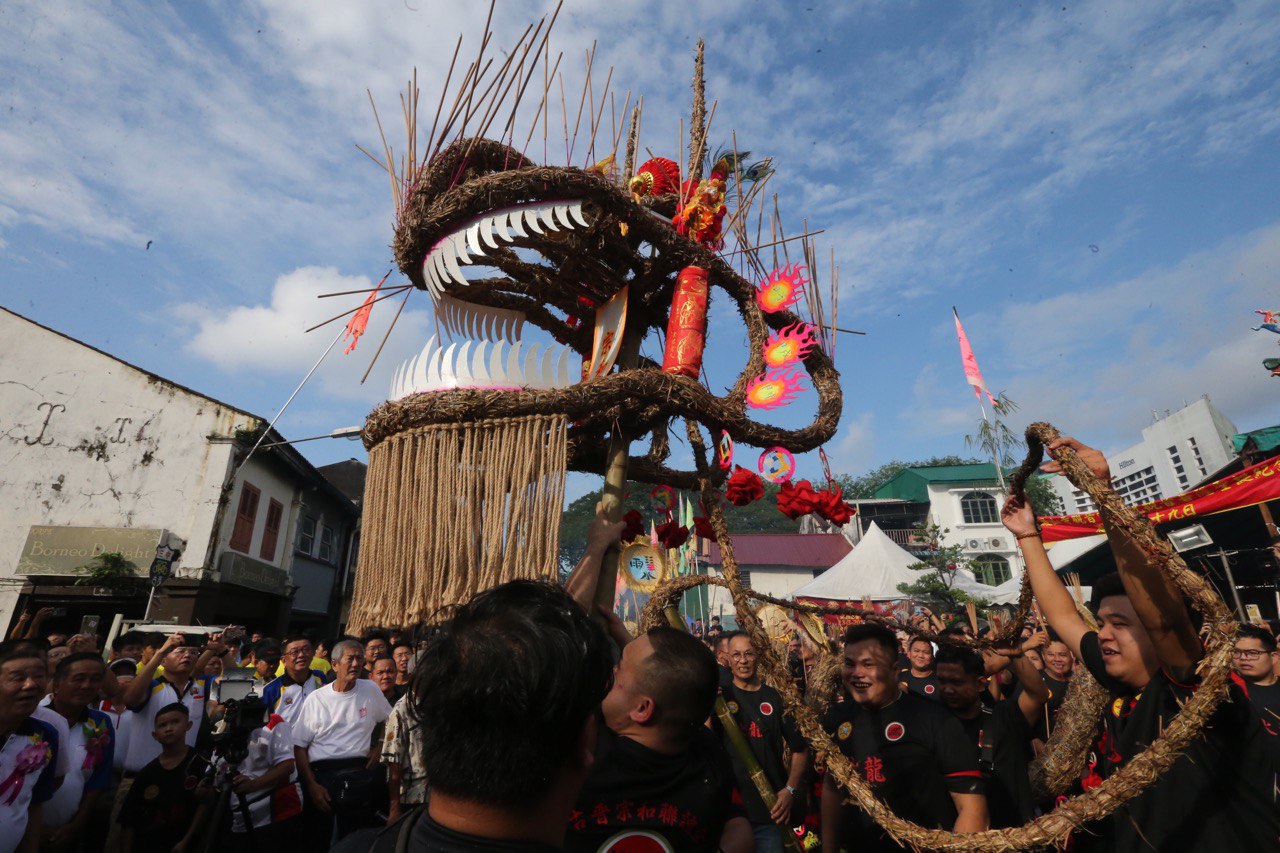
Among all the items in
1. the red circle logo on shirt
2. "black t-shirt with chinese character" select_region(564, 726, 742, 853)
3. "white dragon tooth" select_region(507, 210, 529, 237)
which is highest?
"white dragon tooth" select_region(507, 210, 529, 237)

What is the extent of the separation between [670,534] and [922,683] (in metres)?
2.50

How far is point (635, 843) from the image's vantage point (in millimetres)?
1980

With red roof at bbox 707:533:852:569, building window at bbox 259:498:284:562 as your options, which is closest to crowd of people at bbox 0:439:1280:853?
building window at bbox 259:498:284:562

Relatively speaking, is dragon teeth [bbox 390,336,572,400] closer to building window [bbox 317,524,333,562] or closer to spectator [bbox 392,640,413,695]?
spectator [bbox 392,640,413,695]

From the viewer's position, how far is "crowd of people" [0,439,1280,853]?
1.18 meters

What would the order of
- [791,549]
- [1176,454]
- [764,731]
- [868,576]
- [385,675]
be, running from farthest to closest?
1. [791,549]
2. [1176,454]
3. [868,576]
4. [385,675]
5. [764,731]

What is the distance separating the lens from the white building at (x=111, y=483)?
13.6 meters

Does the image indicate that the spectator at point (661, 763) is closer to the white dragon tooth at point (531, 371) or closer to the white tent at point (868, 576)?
the white dragon tooth at point (531, 371)

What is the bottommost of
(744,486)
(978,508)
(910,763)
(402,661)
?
(910,763)

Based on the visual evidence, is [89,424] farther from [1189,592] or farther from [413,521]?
[1189,592]

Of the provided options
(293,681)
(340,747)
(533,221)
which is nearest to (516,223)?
(533,221)

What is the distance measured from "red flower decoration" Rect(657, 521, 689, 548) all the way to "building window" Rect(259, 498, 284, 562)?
50.9 feet

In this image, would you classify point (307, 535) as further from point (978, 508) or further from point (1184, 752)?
point (978, 508)

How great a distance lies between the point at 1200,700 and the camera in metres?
1.65
